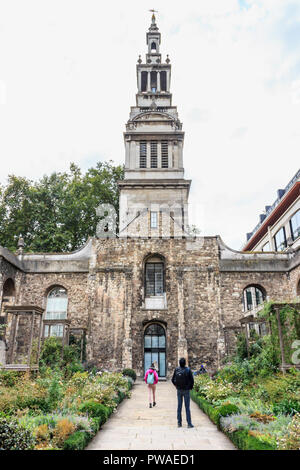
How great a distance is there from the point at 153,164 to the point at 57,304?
14.7m

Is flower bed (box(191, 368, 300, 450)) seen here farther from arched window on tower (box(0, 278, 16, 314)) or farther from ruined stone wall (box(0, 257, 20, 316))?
arched window on tower (box(0, 278, 16, 314))

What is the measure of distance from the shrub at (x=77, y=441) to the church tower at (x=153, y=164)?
18.8 m

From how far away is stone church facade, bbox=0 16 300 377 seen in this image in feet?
69.5

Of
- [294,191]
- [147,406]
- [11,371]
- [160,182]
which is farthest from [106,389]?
[294,191]

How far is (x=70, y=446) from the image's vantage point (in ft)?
19.5

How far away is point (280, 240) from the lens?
1289 inches

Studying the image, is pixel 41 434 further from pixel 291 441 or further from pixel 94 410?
pixel 291 441

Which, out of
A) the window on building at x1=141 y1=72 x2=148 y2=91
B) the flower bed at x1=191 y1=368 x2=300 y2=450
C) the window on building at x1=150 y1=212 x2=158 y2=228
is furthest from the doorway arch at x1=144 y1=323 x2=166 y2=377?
the window on building at x1=141 y1=72 x2=148 y2=91

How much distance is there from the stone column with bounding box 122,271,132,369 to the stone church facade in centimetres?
6

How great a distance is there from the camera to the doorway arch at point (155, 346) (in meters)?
21.3

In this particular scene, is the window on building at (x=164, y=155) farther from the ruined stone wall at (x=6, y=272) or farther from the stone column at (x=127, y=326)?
the ruined stone wall at (x=6, y=272)

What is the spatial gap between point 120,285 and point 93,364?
4.91 metres

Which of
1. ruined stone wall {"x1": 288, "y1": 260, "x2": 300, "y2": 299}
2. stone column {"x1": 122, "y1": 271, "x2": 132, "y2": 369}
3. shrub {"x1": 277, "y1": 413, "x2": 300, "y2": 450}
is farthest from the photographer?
ruined stone wall {"x1": 288, "y1": 260, "x2": 300, "y2": 299}

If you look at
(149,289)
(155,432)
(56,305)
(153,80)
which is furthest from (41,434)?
(153,80)
